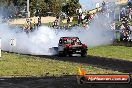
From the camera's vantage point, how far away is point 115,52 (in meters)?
35.1

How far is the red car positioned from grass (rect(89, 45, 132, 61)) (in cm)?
160

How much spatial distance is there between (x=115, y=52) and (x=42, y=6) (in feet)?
234

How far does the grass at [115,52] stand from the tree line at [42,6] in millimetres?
60303

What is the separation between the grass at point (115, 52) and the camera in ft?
106

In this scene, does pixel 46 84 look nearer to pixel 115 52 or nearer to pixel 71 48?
pixel 71 48

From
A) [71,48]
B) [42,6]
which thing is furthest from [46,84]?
[42,6]

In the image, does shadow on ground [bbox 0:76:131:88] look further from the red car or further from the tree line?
the tree line

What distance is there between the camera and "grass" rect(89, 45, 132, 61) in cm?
3228

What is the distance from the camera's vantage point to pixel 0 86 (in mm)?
15164

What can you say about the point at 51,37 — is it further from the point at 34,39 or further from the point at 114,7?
the point at 114,7

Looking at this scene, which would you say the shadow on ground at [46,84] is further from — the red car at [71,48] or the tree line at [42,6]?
the tree line at [42,6]

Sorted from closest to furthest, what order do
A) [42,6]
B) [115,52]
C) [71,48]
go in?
[71,48]
[115,52]
[42,6]

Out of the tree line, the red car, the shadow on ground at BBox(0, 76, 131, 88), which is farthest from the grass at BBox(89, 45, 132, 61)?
the tree line

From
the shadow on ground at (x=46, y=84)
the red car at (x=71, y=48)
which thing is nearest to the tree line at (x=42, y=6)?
the red car at (x=71, y=48)
